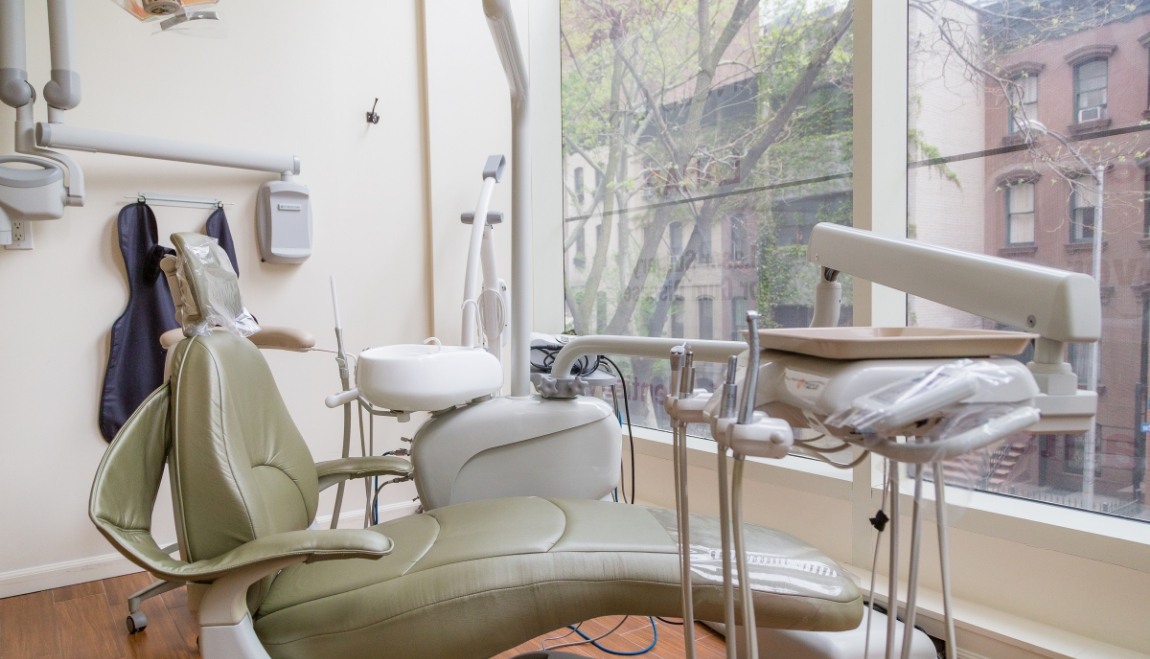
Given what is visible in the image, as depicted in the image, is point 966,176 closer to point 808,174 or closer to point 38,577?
point 808,174

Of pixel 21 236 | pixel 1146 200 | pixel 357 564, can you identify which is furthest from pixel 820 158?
pixel 21 236

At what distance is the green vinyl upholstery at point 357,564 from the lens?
1.12 meters

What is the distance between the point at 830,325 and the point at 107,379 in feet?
7.91

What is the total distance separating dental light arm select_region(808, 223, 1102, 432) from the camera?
1.96ft

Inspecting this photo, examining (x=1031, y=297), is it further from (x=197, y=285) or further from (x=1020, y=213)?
(x=1020, y=213)

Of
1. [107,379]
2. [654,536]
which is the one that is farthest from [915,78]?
[107,379]

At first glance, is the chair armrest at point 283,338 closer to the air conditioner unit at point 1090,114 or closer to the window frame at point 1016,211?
the window frame at point 1016,211

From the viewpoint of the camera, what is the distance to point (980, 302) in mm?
678

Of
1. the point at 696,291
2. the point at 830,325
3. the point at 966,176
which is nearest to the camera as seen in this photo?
the point at 830,325

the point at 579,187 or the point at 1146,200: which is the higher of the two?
the point at 579,187

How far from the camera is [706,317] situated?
2.68 m

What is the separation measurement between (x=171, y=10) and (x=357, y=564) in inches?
64.3

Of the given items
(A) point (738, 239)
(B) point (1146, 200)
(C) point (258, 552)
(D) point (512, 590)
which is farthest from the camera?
(A) point (738, 239)

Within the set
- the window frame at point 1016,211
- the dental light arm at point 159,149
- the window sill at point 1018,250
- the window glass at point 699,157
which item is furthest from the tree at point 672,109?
the dental light arm at point 159,149
